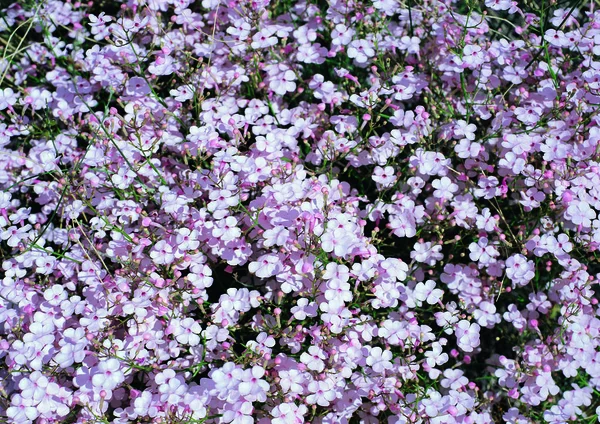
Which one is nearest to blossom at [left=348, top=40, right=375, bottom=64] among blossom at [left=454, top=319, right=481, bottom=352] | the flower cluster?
the flower cluster

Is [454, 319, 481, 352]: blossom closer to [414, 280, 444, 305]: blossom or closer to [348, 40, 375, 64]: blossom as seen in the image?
[414, 280, 444, 305]: blossom

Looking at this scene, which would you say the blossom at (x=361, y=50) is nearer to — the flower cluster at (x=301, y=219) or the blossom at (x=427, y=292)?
the flower cluster at (x=301, y=219)

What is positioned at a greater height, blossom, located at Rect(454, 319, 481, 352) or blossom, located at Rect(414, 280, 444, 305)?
blossom, located at Rect(414, 280, 444, 305)

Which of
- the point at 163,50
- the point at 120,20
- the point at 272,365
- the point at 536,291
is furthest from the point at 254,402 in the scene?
the point at 120,20

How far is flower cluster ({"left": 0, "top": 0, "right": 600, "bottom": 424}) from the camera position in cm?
273

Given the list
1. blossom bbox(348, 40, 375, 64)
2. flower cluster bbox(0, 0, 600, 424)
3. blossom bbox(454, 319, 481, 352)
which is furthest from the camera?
blossom bbox(348, 40, 375, 64)

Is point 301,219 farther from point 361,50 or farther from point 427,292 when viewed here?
point 361,50

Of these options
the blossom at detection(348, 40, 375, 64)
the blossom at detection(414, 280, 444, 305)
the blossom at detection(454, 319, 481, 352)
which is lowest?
the blossom at detection(454, 319, 481, 352)

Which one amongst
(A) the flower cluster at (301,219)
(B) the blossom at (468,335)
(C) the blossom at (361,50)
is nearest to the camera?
(A) the flower cluster at (301,219)

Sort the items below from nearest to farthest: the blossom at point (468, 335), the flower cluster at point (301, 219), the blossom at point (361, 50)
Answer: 1. the flower cluster at point (301, 219)
2. the blossom at point (468, 335)
3. the blossom at point (361, 50)

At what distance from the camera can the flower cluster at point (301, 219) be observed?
2.73 m

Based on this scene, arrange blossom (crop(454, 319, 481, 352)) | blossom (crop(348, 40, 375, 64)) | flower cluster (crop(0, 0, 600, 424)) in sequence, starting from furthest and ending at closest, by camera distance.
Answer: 1. blossom (crop(348, 40, 375, 64))
2. blossom (crop(454, 319, 481, 352))
3. flower cluster (crop(0, 0, 600, 424))

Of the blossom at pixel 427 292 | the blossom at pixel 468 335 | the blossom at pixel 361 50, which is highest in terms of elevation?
the blossom at pixel 361 50

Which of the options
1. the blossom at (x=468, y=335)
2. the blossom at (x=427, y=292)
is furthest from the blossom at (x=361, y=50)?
the blossom at (x=468, y=335)
